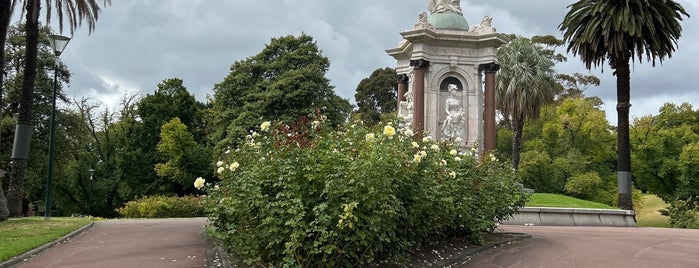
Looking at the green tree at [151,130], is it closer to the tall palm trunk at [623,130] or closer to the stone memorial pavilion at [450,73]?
the stone memorial pavilion at [450,73]

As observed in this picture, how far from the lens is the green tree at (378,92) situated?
217ft

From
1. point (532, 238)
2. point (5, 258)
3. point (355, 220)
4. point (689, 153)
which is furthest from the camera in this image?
point (689, 153)

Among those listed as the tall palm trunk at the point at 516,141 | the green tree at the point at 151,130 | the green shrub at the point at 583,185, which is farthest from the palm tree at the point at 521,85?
the green tree at the point at 151,130

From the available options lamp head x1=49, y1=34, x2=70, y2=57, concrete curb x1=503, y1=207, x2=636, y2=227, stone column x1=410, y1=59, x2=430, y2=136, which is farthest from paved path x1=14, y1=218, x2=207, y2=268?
stone column x1=410, y1=59, x2=430, y2=136

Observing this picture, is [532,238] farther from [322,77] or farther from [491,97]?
[322,77]

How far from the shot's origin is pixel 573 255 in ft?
37.6

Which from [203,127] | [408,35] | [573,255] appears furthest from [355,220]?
[203,127]

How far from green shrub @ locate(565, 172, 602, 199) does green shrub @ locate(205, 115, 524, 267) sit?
33.0m

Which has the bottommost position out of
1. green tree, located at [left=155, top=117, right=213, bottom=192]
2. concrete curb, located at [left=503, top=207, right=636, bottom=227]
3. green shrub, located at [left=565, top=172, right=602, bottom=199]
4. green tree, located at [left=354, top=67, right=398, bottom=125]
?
concrete curb, located at [left=503, top=207, right=636, bottom=227]

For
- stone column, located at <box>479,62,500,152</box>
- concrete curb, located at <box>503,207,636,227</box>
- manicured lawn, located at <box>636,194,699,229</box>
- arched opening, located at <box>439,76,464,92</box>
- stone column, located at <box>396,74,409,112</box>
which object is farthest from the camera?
manicured lawn, located at <box>636,194,699,229</box>

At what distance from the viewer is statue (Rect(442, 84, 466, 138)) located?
2598 centimetres

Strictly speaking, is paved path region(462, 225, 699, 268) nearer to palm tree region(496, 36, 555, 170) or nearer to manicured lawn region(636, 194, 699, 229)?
palm tree region(496, 36, 555, 170)

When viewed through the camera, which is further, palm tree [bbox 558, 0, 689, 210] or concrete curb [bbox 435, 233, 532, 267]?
palm tree [bbox 558, 0, 689, 210]

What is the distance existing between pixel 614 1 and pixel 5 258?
24.7 metres
